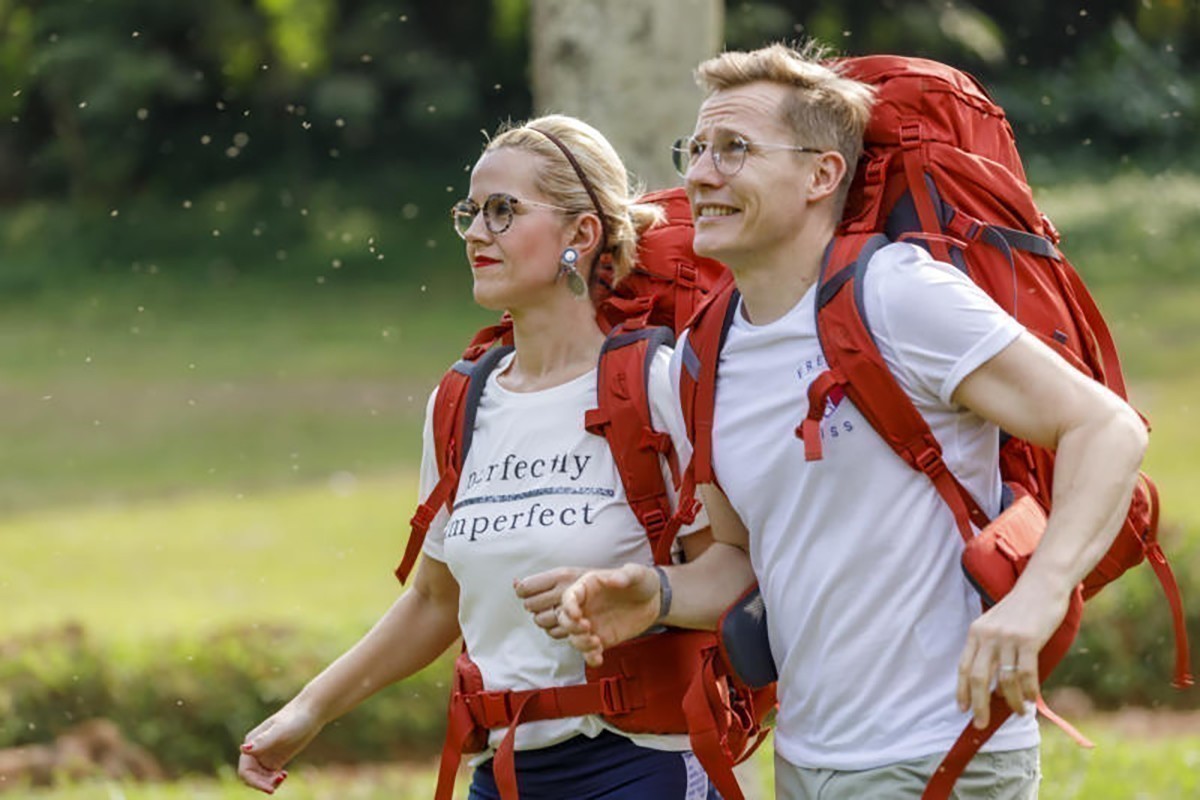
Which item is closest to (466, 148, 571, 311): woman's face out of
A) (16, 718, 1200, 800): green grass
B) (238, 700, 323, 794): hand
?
(238, 700, 323, 794): hand

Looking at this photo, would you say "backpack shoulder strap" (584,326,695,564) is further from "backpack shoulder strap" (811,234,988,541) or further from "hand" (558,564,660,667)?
"backpack shoulder strap" (811,234,988,541)

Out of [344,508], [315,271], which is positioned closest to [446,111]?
[315,271]

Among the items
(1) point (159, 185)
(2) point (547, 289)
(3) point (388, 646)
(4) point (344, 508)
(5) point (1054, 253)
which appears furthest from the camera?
(1) point (159, 185)

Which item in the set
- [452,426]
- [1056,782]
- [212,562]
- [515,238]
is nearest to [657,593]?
[452,426]

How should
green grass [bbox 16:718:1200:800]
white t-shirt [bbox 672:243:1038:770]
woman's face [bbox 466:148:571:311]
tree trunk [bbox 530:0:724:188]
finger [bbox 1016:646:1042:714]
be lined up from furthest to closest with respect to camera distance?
green grass [bbox 16:718:1200:800]
tree trunk [bbox 530:0:724:188]
woman's face [bbox 466:148:571:311]
white t-shirt [bbox 672:243:1038:770]
finger [bbox 1016:646:1042:714]

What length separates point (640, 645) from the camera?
145 inches

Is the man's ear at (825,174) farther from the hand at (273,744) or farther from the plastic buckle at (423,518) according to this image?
the hand at (273,744)

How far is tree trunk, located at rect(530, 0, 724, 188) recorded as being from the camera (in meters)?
6.55

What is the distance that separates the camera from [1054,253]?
342 centimetres

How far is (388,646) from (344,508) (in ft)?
40.0

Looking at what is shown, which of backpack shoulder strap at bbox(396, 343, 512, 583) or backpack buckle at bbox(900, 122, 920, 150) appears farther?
backpack shoulder strap at bbox(396, 343, 512, 583)

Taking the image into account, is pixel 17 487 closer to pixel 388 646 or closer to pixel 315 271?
pixel 315 271

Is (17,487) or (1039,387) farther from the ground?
(1039,387)

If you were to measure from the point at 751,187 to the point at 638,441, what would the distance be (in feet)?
1.73
